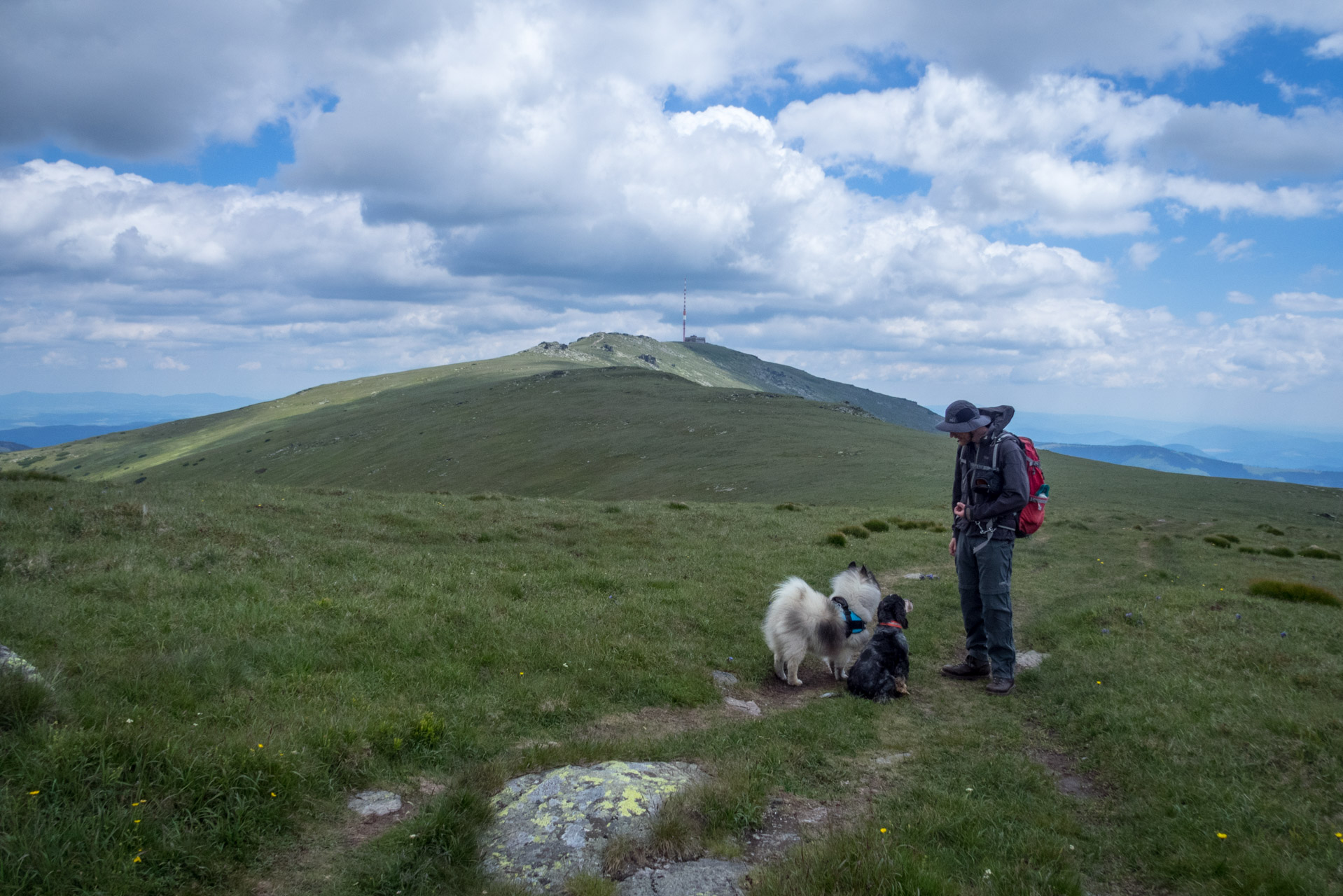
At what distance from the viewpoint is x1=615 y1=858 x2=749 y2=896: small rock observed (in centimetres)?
484

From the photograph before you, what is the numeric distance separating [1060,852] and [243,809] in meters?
6.36

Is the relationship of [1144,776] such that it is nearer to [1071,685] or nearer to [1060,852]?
[1060,852]

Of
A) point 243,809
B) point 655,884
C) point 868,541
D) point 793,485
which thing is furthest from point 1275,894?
point 793,485

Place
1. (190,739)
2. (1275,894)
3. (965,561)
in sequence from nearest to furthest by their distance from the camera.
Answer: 1. (1275,894)
2. (190,739)
3. (965,561)

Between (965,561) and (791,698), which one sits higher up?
(965,561)

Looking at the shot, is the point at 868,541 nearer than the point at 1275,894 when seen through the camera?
No

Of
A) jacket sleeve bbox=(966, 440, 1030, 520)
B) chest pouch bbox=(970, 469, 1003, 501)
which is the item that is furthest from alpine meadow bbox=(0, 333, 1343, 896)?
chest pouch bbox=(970, 469, 1003, 501)

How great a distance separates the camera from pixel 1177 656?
10758 millimetres

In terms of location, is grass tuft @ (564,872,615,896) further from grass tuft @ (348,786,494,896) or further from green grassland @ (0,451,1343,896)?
green grassland @ (0,451,1343,896)

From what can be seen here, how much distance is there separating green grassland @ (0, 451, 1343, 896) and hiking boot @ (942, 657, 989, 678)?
322mm

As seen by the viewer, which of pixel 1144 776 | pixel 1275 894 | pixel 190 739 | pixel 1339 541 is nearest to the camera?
pixel 1275 894

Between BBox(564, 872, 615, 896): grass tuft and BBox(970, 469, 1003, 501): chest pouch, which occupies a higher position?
BBox(970, 469, 1003, 501): chest pouch

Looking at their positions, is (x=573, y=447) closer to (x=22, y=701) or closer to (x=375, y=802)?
(x=375, y=802)

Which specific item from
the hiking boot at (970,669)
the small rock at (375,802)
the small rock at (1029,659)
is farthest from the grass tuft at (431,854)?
the small rock at (1029,659)
